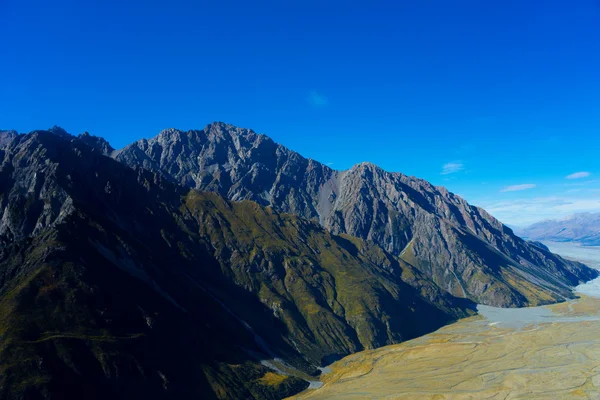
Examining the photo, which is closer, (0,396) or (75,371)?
(0,396)

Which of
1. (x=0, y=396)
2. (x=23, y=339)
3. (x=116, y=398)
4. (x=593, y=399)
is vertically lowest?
(x=593, y=399)

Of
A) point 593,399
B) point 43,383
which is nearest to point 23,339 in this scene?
point 43,383

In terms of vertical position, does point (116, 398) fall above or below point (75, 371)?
below

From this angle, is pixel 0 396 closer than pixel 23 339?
Yes

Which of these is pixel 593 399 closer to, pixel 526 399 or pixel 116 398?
pixel 526 399

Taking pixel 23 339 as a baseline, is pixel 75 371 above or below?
below

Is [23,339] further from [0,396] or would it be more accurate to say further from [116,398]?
[116,398]

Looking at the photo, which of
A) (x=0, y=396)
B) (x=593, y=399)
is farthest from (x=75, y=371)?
(x=593, y=399)

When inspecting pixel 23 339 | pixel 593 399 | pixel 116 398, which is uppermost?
pixel 23 339
